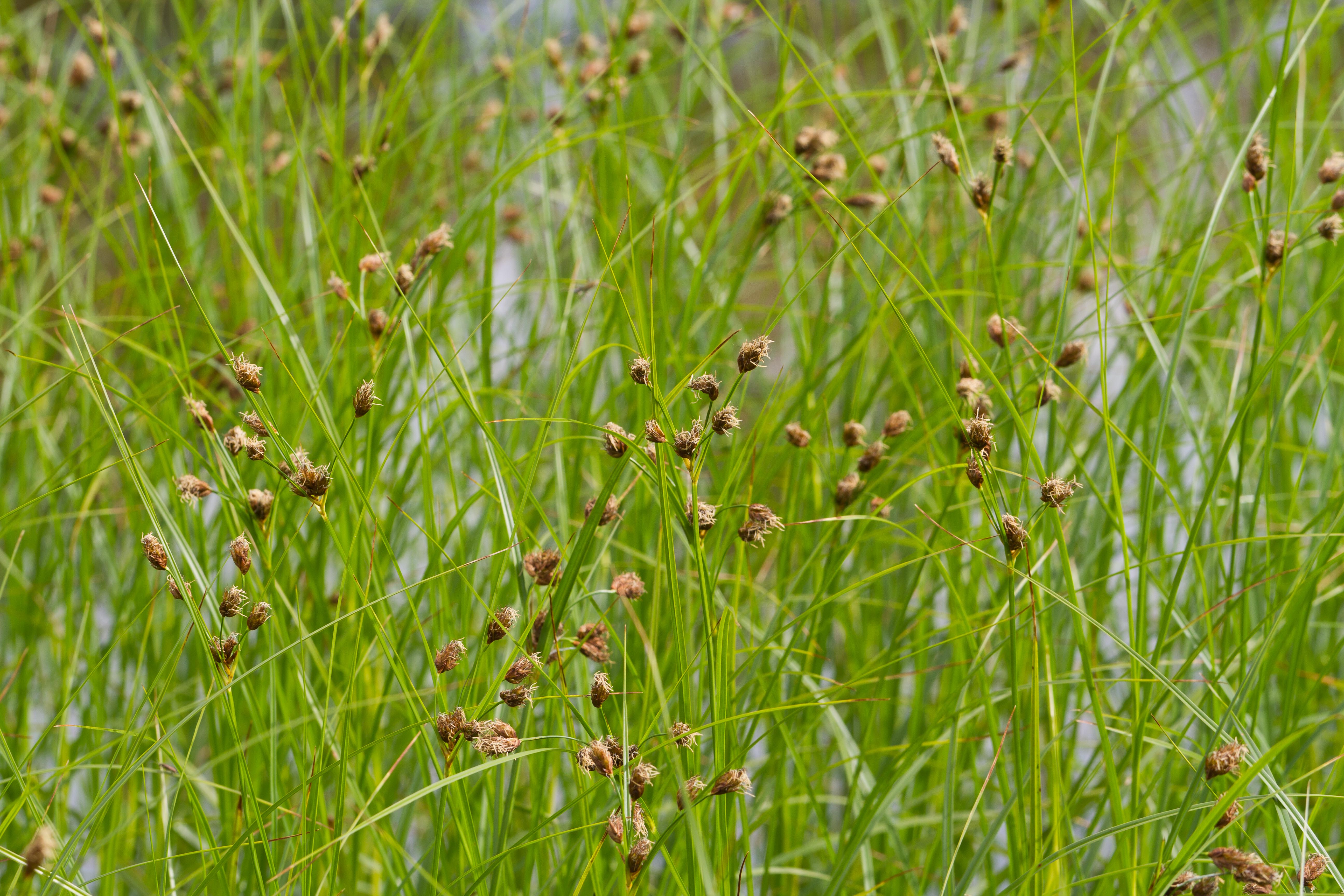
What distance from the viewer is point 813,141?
1151mm

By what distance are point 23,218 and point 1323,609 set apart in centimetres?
216

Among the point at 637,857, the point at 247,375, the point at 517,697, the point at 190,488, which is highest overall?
the point at 247,375

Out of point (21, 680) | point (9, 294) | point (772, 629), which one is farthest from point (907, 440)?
point (9, 294)

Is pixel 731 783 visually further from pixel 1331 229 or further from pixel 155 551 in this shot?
pixel 1331 229

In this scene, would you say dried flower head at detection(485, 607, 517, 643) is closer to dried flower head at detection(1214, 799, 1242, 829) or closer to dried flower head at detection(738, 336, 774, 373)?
dried flower head at detection(738, 336, 774, 373)

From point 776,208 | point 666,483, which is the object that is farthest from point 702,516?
point 776,208

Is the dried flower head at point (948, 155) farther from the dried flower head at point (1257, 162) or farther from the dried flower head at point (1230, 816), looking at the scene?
the dried flower head at point (1230, 816)

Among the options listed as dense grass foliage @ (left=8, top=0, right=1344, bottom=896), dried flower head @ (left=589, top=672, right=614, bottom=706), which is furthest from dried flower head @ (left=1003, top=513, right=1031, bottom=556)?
dried flower head @ (left=589, top=672, right=614, bottom=706)

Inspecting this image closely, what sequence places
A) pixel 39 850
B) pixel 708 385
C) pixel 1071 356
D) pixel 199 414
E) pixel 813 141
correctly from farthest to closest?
pixel 813 141, pixel 1071 356, pixel 199 414, pixel 708 385, pixel 39 850

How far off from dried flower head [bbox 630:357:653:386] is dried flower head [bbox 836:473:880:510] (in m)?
0.27

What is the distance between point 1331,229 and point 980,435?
0.47m

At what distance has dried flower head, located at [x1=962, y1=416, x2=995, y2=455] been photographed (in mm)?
694

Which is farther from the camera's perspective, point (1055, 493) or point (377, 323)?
point (377, 323)

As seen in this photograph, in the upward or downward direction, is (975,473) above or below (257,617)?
above
